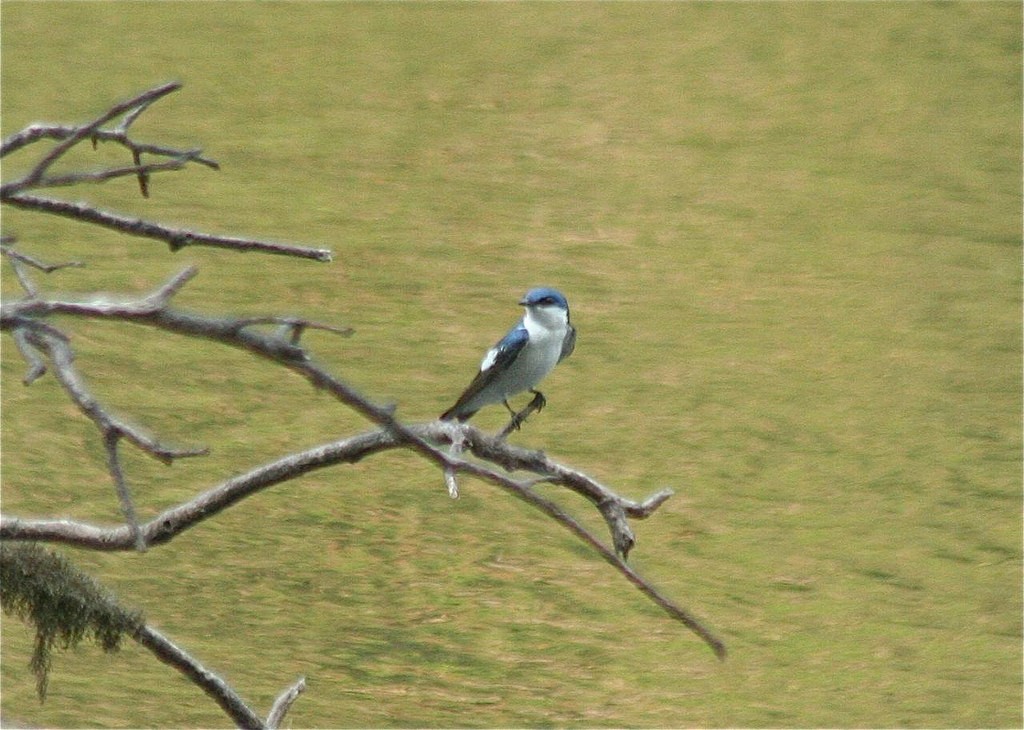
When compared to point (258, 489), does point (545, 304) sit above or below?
below

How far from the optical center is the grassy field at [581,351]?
11.2 ft

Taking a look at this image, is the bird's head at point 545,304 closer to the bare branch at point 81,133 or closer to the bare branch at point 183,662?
the bare branch at point 183,662

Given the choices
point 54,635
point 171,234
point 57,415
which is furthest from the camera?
point 57,415

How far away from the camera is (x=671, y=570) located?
12.3ft

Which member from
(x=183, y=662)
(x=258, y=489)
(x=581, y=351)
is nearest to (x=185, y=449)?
(x=258, y=489)

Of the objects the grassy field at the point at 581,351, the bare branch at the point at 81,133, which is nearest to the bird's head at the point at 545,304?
the grassy field at the point at 581,351

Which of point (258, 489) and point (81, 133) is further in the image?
point (258, 489)

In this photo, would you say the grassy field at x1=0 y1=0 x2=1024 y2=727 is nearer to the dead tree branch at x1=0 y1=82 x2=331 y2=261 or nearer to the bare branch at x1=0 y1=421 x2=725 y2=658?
the bare branch at x1=0 y1=421 x2=725 y2=658

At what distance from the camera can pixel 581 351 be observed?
188 inches

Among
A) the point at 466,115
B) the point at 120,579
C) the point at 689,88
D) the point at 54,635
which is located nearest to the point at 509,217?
the point at 466,115

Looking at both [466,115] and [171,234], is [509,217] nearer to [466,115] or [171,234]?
[466,115]

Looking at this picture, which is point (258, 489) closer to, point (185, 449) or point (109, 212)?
point (185, 449)

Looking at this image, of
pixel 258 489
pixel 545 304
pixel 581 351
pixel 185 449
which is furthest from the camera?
pixel 581 351

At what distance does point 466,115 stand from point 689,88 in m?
0.84
